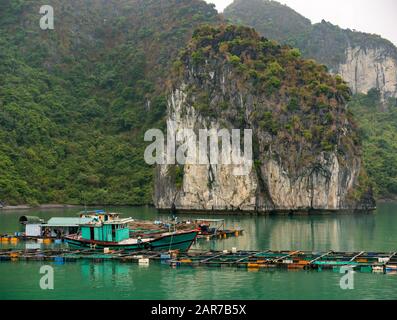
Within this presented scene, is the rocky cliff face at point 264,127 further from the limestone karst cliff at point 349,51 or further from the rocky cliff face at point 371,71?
the limestone karst cliff at point 349,51

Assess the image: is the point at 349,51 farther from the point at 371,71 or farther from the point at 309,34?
the point at 309,34

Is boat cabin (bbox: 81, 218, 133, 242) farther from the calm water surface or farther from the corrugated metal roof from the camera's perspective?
the corrugated metal roof

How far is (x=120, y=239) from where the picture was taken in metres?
43.8

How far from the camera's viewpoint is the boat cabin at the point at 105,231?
4347cm

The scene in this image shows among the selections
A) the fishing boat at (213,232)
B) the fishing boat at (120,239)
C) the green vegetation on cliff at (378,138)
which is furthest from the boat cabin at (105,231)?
the green vegetation on cliff at (378,138)

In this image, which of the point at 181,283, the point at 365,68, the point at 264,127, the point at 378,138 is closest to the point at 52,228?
the point at 181,283

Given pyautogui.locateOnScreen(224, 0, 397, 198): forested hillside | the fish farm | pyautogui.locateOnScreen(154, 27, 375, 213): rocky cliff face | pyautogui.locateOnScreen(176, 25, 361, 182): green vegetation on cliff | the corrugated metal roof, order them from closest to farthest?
the fish farm
the corrugated metal roof
pyautogui.locateOnScreen(154, 27, 375, 213): rocky cliff face
pyautogui.locateOnScreen(176, 25, 361, 182): green vegetation on cliff
pyautogui.locateOnScreen(224, 0, 397, 198): forested hillside

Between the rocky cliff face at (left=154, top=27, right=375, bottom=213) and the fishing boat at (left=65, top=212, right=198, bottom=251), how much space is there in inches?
1542

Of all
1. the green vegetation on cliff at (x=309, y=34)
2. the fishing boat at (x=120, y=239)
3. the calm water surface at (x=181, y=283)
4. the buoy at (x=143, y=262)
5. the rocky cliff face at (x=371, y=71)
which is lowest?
the calm water surface at (x=181, y=283)

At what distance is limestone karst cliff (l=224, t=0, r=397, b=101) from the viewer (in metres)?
156

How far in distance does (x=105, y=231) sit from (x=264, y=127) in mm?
43235

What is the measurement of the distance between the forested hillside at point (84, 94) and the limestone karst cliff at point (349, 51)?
35735 millimetres

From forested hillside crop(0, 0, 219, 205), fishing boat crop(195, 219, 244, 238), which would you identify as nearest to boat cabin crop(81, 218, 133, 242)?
fishing boat crop(195, 219, 244, 238)
